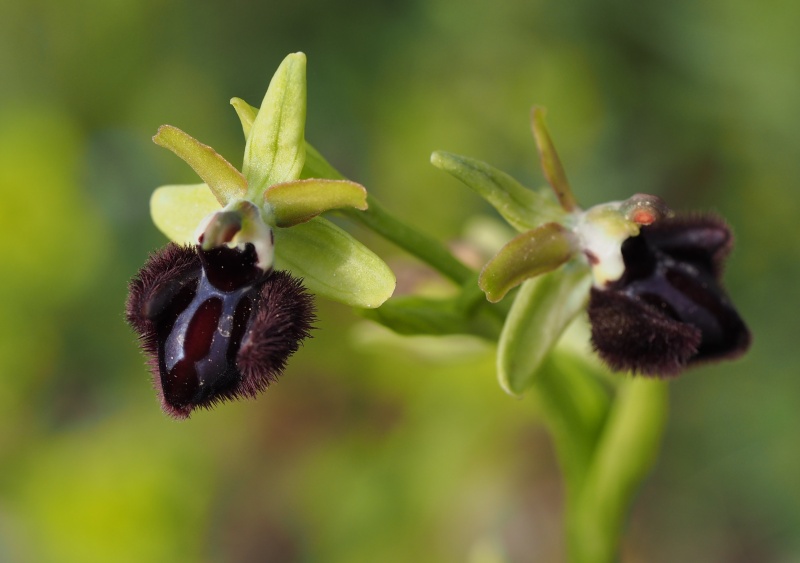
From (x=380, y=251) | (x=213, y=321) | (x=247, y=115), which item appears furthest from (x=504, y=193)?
(x=380, y=251)

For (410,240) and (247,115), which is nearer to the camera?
(247,115)

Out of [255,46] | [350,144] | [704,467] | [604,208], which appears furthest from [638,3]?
[604,208]

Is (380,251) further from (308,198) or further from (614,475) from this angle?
(308,198)

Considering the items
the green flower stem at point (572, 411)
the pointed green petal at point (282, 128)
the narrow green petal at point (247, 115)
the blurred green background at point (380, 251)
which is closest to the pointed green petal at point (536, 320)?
the green flower stem at point (572, 411)

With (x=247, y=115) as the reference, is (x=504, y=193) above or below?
above

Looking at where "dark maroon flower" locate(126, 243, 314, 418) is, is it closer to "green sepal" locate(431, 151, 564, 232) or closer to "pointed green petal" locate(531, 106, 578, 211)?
"green sepal" locate(431, 151, 564, 232)

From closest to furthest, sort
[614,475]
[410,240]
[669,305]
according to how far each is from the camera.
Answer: [410,240] → [669,305] → [614,475]

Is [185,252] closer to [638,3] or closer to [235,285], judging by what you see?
[235,285]
